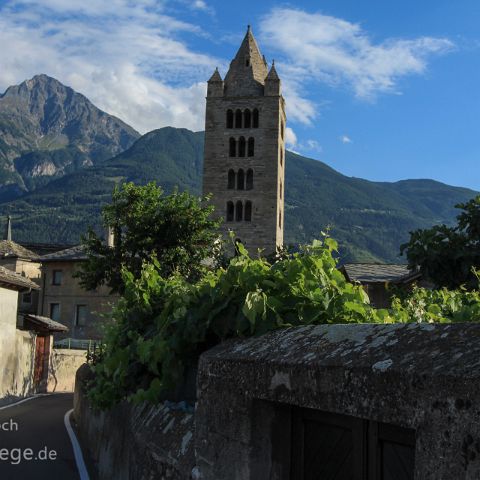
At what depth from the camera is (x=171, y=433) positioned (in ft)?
15.7

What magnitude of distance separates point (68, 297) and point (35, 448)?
44.5 m

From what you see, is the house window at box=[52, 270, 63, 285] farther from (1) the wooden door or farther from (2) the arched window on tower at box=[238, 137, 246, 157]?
(1) the wooden door

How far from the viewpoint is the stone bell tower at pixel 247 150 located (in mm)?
63594

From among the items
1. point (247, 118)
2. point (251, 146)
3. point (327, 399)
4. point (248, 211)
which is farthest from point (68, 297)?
point (327, 399)

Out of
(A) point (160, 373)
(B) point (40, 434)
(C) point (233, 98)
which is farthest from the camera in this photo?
(C) point (233, 98)

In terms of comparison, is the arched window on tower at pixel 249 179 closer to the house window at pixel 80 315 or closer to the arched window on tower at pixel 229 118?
the arched window on tower at pixel 229 118

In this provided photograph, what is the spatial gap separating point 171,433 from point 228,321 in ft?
2.94

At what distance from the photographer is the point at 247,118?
6694 cm

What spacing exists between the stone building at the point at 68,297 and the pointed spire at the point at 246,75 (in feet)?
73.3

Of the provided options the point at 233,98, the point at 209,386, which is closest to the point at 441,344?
the point at 209,386

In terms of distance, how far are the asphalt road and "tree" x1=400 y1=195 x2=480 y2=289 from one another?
9007 mm

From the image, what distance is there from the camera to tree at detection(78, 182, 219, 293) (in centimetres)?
3188

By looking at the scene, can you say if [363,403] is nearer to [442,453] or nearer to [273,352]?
[442,453]

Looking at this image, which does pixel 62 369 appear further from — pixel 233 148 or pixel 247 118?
pixel 247 118
